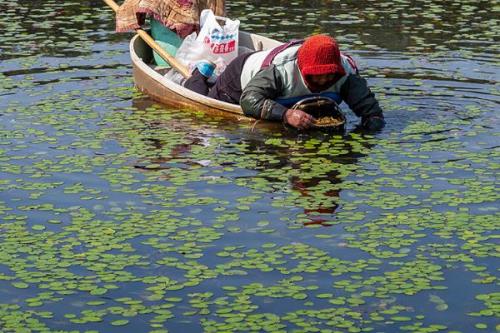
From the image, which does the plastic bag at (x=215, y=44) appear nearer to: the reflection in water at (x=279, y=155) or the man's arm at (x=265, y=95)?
the reflection in water at (x=279, y=155)

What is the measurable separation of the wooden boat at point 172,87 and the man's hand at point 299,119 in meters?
0.48

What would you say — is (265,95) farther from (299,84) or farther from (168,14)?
(168,14)

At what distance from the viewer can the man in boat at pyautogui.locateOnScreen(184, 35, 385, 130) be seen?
10.2 metres

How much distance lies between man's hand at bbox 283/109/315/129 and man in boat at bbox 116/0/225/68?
272 centimetres

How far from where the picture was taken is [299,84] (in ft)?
34.6

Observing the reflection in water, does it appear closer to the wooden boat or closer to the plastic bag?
the wooden boat

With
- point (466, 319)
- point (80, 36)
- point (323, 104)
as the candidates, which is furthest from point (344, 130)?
point (80, 36)

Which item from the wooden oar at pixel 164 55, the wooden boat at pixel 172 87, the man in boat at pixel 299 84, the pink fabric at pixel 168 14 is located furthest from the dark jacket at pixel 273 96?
the pink fabric at pixel 168 14

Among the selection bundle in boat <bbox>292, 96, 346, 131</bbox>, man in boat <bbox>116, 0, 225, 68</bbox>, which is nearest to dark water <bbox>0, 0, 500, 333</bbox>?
bundle in boat <bbox>292, 96, 346, 131</bbox>

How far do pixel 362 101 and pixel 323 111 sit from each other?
0.36m

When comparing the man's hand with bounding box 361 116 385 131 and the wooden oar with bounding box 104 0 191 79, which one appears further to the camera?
the wooden oar with bounding box 104 0 191 79

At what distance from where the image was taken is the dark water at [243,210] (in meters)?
6.83

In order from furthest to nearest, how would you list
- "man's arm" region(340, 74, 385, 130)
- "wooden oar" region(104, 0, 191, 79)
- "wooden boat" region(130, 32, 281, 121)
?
"wooden oar" region(104, 0, 191, 79), "wooden boat" region(130, 32, 281, 121), "man's arm" region(340, 74, 385, 130)

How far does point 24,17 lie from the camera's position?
54.0 feet
